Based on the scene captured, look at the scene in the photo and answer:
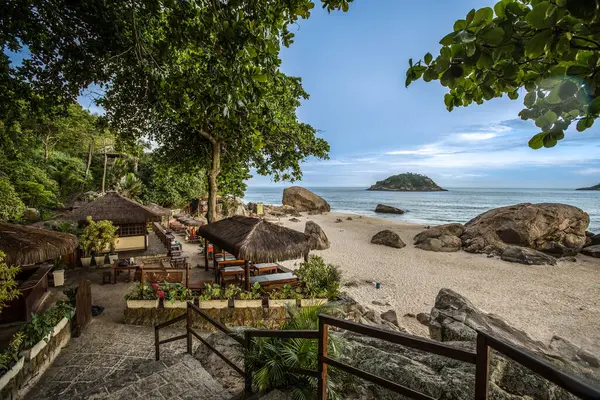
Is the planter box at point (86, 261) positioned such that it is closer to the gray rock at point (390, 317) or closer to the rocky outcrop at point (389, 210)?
the gray rock at point (390, 317)

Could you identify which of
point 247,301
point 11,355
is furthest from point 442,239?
point 11,355

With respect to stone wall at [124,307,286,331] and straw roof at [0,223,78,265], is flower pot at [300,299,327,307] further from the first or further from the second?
straw roof at [0,223,78,265]

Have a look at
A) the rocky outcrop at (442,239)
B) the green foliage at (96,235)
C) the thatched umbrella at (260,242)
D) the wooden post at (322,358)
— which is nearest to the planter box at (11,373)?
the thatched umbrella at (260,242)

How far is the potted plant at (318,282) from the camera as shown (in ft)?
25.2

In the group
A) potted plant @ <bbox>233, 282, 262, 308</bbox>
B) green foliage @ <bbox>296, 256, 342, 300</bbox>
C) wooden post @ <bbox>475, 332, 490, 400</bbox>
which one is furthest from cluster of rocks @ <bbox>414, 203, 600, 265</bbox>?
wooden post @ <bbox>475, 332, 490, 400</bbox>

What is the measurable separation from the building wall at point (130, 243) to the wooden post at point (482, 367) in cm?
1367

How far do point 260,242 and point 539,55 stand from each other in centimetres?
704

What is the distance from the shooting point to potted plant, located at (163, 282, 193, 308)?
23.4 feet

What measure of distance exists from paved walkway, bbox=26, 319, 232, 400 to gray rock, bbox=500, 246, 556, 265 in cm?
1935

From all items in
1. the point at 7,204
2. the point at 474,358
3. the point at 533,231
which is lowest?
the point at 533,231

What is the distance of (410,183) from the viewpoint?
140m

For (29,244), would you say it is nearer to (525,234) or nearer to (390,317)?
(390,317)

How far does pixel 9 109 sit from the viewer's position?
5.46 meters

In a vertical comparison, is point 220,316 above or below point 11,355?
below
